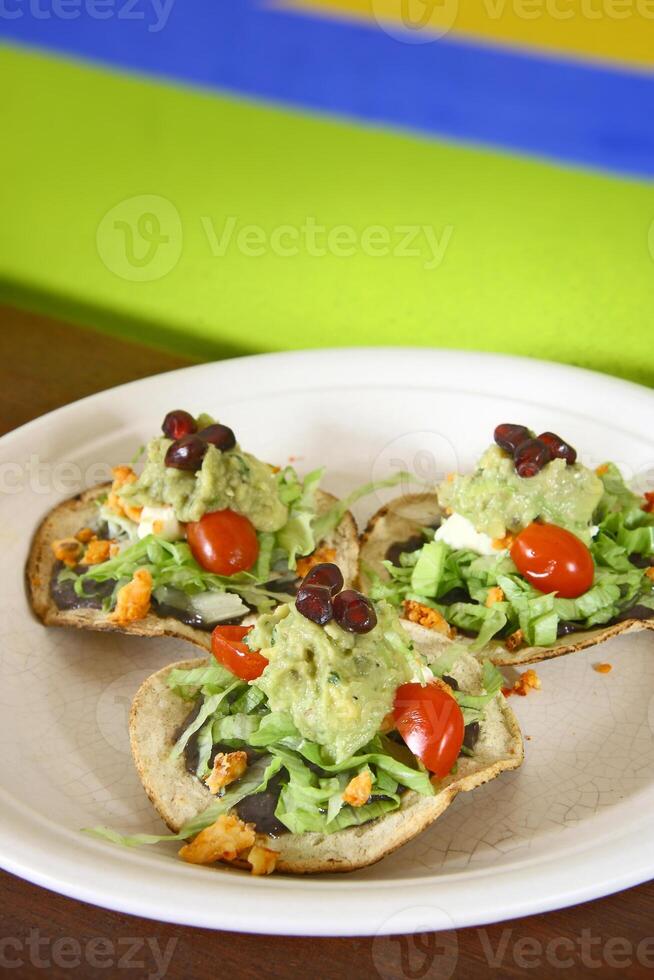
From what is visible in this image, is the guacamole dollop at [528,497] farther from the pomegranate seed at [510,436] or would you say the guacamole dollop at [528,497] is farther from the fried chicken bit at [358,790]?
the fried chicken bit at [358,790]

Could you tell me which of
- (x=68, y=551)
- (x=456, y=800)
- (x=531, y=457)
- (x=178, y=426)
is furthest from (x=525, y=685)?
(x=68, y=551)

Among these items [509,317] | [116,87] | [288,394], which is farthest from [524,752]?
[116,87]

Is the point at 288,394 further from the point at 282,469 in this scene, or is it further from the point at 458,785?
the point at 458,785

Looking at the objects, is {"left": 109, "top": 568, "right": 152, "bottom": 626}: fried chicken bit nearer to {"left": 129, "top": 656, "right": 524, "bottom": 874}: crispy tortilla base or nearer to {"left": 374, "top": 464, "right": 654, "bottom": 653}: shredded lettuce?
{"left": 129, "top": 656, "right": 524, "bottom": 874}: crispy tortilla base

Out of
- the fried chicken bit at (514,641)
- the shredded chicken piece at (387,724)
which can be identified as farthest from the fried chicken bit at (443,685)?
the fried chicken bit at (514,641)

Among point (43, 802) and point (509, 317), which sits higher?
point (509, 317)

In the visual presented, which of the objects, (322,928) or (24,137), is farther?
(24,137)

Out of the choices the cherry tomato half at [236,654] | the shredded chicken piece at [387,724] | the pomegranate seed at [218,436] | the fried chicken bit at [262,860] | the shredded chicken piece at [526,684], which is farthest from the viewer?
the pomegranate seed at [218,436]

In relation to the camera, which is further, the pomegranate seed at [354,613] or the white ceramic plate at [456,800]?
the pomegranate seed at [354,613]
